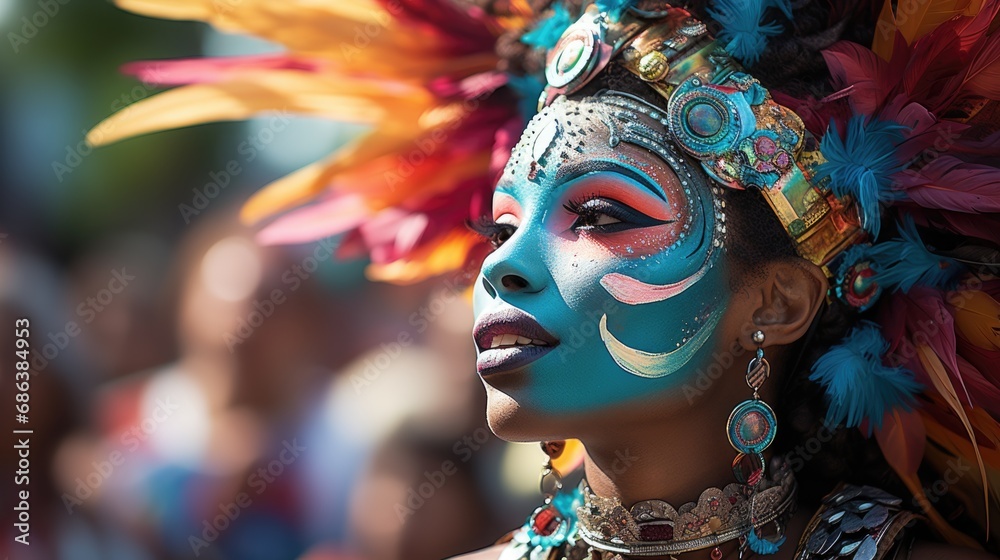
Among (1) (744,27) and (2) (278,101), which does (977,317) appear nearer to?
(1) (744,27)

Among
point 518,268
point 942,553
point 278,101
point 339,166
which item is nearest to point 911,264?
point 942,553

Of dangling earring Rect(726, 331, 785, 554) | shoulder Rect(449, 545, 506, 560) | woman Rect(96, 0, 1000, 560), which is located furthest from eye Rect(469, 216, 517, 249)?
shoulder Rect(449, 545, 506, 560)

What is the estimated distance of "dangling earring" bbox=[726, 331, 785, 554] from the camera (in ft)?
7.77

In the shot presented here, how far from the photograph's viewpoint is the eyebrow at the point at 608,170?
7.72 ft

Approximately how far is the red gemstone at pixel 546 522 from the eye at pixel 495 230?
695mm

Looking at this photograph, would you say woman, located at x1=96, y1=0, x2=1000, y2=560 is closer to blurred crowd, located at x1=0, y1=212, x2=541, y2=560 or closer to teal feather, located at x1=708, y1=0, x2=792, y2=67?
teal feather, located at x1=708, y1=0, x2=792, y2=67

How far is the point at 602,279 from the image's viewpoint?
2291 millimetres

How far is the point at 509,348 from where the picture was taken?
7.57 feet

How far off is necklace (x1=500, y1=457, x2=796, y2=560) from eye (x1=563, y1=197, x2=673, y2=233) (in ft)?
2.06

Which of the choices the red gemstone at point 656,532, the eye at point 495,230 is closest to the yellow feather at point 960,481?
the red gemstone at point 656,532

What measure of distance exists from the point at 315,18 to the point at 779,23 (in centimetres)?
140

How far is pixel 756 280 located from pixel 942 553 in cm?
71

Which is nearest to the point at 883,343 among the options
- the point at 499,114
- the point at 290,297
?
the point at 499,114

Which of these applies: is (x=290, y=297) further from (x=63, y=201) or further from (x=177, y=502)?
(x=63, y=201)
